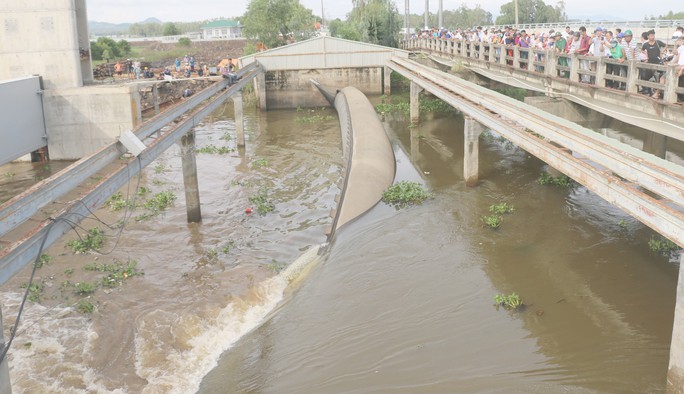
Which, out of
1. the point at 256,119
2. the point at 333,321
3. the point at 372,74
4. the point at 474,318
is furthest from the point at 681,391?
the point at 372,74

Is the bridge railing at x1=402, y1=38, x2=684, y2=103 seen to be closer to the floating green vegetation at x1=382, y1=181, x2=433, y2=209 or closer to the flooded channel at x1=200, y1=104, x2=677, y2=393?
→ the flooded channel at x1=200, y1=104, x2=677, y2=393

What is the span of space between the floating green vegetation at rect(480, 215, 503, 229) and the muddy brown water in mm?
148

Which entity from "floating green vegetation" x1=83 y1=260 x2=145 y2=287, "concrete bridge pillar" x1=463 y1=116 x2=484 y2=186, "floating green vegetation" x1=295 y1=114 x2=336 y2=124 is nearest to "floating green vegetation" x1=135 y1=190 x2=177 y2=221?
"floating green vegetation" x1=83 y1=260 x2=145 y2=287

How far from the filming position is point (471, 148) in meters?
15.6

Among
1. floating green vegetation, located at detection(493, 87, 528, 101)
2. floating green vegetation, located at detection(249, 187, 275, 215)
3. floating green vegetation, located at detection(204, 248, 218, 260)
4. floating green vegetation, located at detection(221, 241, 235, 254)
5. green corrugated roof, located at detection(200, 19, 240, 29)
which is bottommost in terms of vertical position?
floating green vegetation, located at detection(204, 248, 218, 260)

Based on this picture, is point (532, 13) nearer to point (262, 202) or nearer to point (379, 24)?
point (379, 24)

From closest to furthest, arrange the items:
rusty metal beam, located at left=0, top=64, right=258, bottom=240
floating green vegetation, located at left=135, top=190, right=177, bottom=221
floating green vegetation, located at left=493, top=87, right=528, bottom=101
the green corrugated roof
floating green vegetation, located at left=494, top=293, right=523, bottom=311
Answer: rusty metal beam, located at left=0, top=64, right=258, bottom=240 < floating green vegetation, located at left=494, top=293, right=523, bottom=311 < floating green vegetation, located at left=135, top=190, right=177, bottom=221 < floating green vegetation, located at left=493, top=87, right=528, bottom=101 < the green corrugated roof

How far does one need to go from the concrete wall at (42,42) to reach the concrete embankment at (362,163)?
380 inches

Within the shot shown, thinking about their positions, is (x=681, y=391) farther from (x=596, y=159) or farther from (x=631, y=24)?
(x=631, y=24)

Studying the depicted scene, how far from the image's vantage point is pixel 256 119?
1267 inches

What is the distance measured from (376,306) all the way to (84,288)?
5.29 m

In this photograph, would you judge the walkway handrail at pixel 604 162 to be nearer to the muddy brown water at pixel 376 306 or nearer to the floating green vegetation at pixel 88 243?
the muddy brown water at pixel 376 306

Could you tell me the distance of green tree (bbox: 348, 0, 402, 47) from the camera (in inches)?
1937

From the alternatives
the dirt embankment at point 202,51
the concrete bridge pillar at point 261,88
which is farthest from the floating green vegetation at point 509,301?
the dirt embankment at point 202,51
